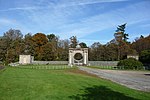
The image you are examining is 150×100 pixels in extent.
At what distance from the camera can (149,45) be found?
89.8 m

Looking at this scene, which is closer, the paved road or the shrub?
the paved road

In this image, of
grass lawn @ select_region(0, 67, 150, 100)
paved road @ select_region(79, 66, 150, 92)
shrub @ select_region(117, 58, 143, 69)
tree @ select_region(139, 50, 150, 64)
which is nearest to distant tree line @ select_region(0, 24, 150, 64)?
tree @ select_region(139, 50, 150, 64)

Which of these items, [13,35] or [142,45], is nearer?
[13,35]

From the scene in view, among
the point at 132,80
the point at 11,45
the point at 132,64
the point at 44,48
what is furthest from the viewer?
the point at 44,48

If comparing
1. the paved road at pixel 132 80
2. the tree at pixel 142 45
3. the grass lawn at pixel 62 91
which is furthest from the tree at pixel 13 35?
the grass lawn at pixel 62 91

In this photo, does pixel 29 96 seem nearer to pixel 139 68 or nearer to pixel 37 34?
pixel 139 68

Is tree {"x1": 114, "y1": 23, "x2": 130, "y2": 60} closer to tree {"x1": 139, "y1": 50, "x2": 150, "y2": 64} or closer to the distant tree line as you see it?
the distant tree line

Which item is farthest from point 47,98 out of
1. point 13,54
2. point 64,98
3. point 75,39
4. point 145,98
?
point 75,39

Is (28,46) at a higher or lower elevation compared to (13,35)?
lower

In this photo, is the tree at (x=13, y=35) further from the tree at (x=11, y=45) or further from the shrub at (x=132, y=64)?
the shrub at (x=132, y=64)

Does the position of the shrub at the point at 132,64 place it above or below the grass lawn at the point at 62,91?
above

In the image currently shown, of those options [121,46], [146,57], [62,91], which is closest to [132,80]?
[62,91]

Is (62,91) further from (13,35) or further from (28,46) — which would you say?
(13,35)

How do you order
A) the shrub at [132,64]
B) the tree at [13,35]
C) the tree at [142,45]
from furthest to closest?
the tree at [142,45], the tree at [13,35], the shrub at [132,64]
